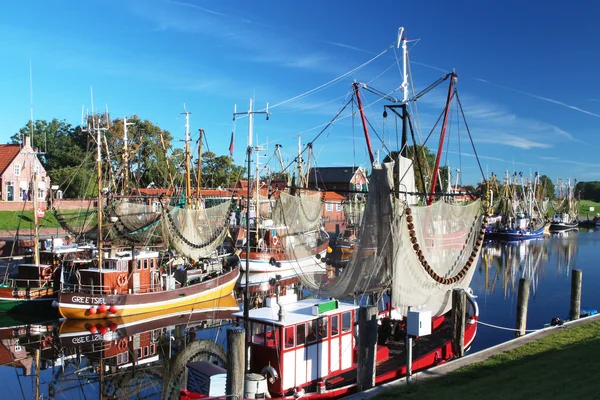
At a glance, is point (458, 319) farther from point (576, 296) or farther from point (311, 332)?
point (576, 296)

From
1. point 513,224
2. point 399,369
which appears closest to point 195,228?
point 399,369

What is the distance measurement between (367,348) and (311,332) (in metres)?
1.71

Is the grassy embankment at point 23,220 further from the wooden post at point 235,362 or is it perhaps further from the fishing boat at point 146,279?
the wooden post at point 235,362

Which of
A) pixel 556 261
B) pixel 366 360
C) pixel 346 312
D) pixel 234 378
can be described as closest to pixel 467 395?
pixel 366 360

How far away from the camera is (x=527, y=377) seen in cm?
1403

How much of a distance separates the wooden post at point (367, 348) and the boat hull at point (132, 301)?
17.9 meters

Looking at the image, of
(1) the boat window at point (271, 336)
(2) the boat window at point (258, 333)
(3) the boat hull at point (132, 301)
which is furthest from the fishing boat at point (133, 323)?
(1) the boat window at point (271, 336)

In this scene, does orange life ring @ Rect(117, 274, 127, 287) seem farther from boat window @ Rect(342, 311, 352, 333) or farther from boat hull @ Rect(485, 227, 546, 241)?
boat hull @ Rect(485, 227, 546, 241)

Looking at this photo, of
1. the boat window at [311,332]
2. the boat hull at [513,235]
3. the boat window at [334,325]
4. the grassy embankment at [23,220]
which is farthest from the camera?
the boat hull at [513,235]

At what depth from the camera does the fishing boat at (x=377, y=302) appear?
15117mm

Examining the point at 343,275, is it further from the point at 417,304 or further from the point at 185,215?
the point at 185,215

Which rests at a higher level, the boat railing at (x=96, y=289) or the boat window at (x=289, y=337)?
the boat window at (x=289, y=337)

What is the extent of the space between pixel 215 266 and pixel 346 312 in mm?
23610

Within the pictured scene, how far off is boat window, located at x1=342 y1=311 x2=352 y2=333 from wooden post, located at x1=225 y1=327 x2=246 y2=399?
456cm
